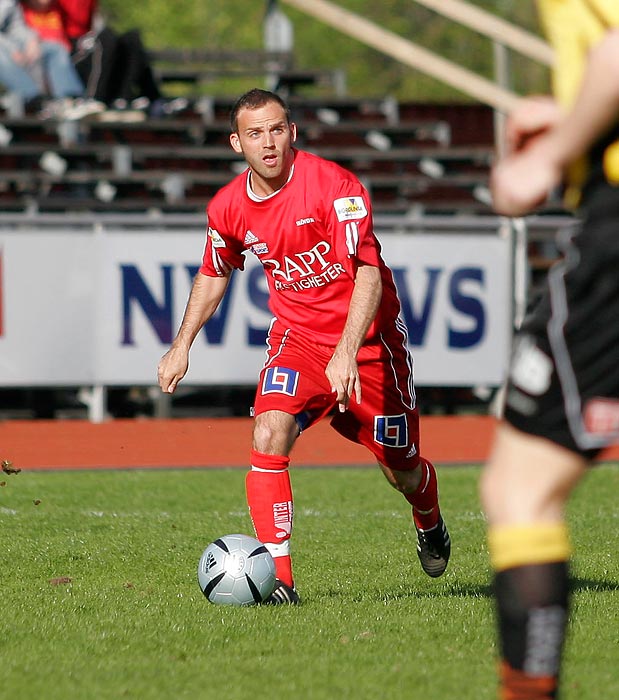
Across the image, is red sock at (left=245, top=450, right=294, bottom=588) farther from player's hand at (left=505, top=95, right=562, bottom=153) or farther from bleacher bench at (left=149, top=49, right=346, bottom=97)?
bleacher bench at (left=149, top=49, right=346, bottom=97)

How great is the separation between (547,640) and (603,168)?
113 centimetres

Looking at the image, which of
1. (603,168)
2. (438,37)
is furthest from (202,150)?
(438,37)

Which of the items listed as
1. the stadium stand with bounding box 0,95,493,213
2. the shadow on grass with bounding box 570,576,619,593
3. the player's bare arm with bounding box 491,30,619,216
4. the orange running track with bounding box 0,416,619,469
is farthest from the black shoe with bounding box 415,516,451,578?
the stadium stand with bounding box 0,95,493,213

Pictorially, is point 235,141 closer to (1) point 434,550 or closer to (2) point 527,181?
(1) point 434,550

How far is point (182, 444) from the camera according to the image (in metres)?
13.4

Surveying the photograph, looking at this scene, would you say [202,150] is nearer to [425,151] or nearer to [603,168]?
[425,151]

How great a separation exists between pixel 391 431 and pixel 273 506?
30.9 inches

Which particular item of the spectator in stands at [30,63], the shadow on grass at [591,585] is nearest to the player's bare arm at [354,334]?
the shadow on grass at [591,585]

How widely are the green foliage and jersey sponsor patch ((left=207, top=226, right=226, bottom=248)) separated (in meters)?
37.9

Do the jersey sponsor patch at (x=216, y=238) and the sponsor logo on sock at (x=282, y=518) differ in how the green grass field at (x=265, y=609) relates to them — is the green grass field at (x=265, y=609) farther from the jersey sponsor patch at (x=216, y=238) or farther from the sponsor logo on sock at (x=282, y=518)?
the jersey sponsor patch at (x=216, y=238)

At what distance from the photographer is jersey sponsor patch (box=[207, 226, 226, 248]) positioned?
642cm

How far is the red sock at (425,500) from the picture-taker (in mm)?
6656

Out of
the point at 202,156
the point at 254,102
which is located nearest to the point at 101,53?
the point at 202,156

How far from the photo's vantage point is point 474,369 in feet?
47.7
